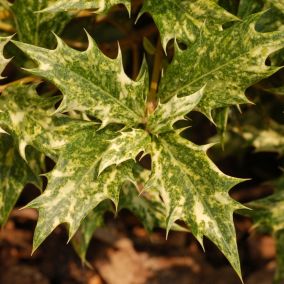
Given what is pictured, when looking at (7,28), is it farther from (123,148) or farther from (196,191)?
(196,191)

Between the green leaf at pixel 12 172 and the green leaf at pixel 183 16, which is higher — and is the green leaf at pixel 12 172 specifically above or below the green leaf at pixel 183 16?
below

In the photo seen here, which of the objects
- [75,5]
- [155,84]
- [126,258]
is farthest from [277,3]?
[126,258]

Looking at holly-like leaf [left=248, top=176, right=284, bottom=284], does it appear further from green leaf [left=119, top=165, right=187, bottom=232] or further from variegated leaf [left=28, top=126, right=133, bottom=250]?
variegated leaf [left=28, top=126, right=133, bottom=250]

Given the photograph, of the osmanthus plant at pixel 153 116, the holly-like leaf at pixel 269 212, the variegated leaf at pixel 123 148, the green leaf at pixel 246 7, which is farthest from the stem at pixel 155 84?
the holly-like leaf at pixel 269 212

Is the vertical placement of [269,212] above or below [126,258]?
above

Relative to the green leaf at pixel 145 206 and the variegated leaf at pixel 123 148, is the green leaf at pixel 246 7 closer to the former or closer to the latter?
the variegated leaf at pixel 123 148

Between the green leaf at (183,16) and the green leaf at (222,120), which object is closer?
the green leaf at (183,16)

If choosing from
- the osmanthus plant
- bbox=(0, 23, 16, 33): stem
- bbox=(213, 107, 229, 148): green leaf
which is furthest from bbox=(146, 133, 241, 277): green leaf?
bbox=(0, 23, 16, 33): stem

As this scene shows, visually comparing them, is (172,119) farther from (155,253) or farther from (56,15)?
(155,253)
